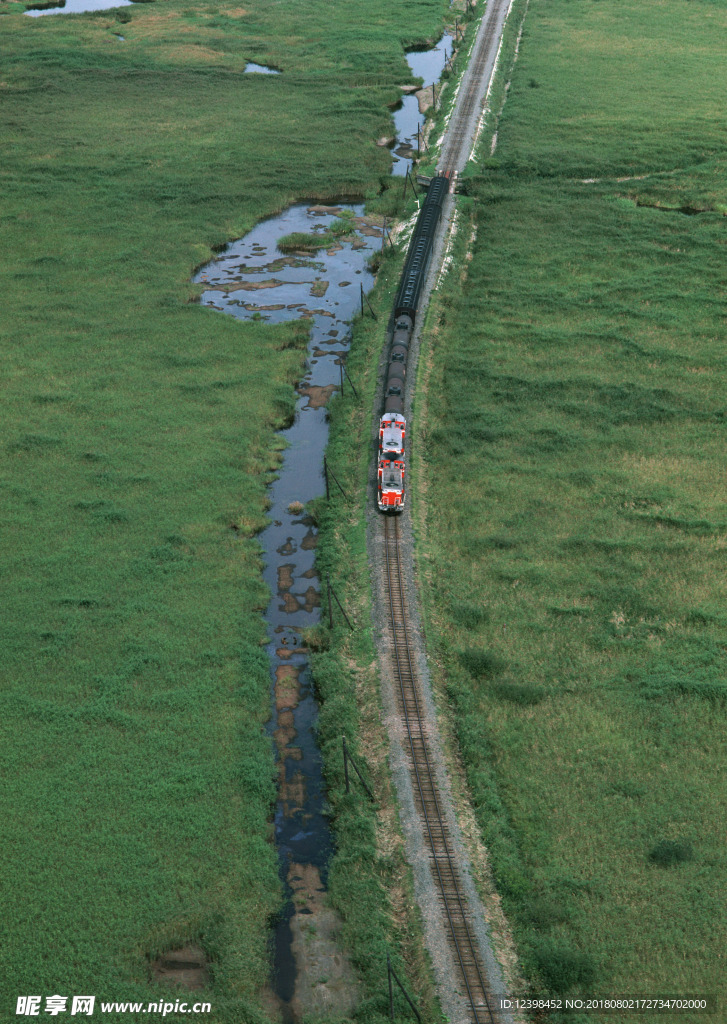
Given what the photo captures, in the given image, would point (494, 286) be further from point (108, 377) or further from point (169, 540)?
point (169, 540)

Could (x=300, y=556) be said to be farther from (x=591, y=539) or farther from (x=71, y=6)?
(x=71, y=6)

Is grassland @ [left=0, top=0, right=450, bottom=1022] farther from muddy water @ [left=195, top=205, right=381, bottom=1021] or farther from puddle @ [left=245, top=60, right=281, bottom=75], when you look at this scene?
puddle @ [left=245, top=60, right=281, bottom=75]

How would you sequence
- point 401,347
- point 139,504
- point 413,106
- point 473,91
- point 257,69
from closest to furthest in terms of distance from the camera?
point 139,504
point 401,347
point 473,91
point 413,106
point 257,69

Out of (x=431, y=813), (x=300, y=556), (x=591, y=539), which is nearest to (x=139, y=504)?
(x=300, y=556)

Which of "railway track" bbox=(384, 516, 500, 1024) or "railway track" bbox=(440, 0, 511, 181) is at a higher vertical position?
"railway track" bbox=(440, 0, 511, 181)

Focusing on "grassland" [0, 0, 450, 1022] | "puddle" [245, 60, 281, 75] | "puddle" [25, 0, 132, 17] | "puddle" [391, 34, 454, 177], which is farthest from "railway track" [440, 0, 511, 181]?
→ "puddle" [25, 0, 132, 17]

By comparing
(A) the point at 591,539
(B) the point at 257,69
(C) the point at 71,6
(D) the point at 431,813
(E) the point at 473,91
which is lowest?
(D) the point at 431,813
